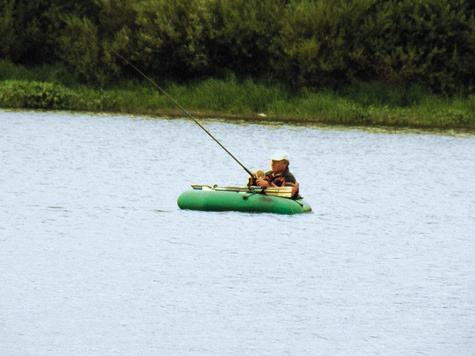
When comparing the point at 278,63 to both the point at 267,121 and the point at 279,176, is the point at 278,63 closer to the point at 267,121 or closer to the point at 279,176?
the point at 267,121

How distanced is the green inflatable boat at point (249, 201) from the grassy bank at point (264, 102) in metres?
15.9

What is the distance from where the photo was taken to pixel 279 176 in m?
16.8

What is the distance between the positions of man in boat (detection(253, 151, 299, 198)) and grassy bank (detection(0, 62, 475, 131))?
15472 mm

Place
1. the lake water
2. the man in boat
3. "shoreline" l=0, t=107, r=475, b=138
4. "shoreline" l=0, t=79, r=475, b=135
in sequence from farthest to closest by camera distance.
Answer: "shoreline" l=0, t=79, r=475, b=135 → "shoreline" l=0, t=107, r=475, b=138 → the man in boat → the lake water

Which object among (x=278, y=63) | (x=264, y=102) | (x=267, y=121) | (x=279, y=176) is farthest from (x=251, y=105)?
(x=279, y=176)

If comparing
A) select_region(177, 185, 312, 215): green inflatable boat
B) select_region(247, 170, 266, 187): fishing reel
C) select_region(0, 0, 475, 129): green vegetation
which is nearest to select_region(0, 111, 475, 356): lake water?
select_region(177, 185, 312, 215): green inflatable boat

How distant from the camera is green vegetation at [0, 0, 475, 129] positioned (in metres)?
32.9

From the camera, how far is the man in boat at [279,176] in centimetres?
1648

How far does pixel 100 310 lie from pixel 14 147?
15162 millimetres

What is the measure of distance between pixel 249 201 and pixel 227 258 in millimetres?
2716

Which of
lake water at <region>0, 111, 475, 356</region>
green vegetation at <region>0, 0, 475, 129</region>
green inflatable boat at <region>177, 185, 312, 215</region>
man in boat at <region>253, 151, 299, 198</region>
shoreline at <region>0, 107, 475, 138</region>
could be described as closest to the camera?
lake water at <region>0, 111, 475, 356</region>

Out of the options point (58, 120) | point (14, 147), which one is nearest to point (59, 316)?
point (14, 147)

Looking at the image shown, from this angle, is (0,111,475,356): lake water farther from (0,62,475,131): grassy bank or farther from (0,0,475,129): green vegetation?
(0,0,475,129): green vegetation

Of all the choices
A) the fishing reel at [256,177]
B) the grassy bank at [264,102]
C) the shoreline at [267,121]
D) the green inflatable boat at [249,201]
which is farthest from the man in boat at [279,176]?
the grassy bank at [264,102]
